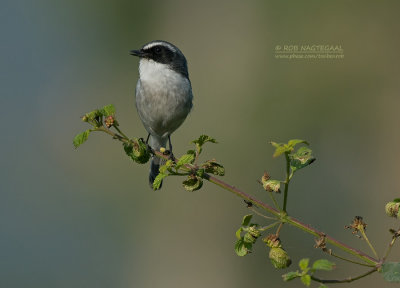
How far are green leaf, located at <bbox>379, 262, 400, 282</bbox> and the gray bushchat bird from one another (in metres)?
3.95

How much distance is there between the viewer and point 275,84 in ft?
40.2

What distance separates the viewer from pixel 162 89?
5.55 m

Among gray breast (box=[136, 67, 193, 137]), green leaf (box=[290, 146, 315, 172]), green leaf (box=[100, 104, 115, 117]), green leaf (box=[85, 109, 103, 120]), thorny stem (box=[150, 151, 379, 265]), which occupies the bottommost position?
thorny stem (box=[150, 151, 379, 265])

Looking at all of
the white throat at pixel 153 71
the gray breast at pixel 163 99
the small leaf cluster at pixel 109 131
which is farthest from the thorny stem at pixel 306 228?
the white throat at pixel 153 71

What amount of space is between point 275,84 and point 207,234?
140 inches

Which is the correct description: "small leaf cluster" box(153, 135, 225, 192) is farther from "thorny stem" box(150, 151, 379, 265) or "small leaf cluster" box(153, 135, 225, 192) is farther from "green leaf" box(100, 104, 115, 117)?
"green leaf" box(100, 104, 115, 117)

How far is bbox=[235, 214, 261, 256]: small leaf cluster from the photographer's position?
Result: 2.14m

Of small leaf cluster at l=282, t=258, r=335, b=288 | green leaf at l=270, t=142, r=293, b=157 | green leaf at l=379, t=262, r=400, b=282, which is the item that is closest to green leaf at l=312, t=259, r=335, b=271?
small leaf cluster at l=282, t=258, r=335, b=288

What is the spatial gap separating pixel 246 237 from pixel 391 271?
1.89 feet

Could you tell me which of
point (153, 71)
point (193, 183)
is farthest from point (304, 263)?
point (153, 71)

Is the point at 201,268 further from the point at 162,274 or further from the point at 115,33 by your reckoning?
the point at 115,33

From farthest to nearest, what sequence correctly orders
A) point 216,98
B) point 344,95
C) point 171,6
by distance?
point 171,6, point 216,98, point 344,95

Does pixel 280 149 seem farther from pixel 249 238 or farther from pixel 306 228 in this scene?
pixel 249 238

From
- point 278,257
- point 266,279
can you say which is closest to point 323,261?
point 278,257
